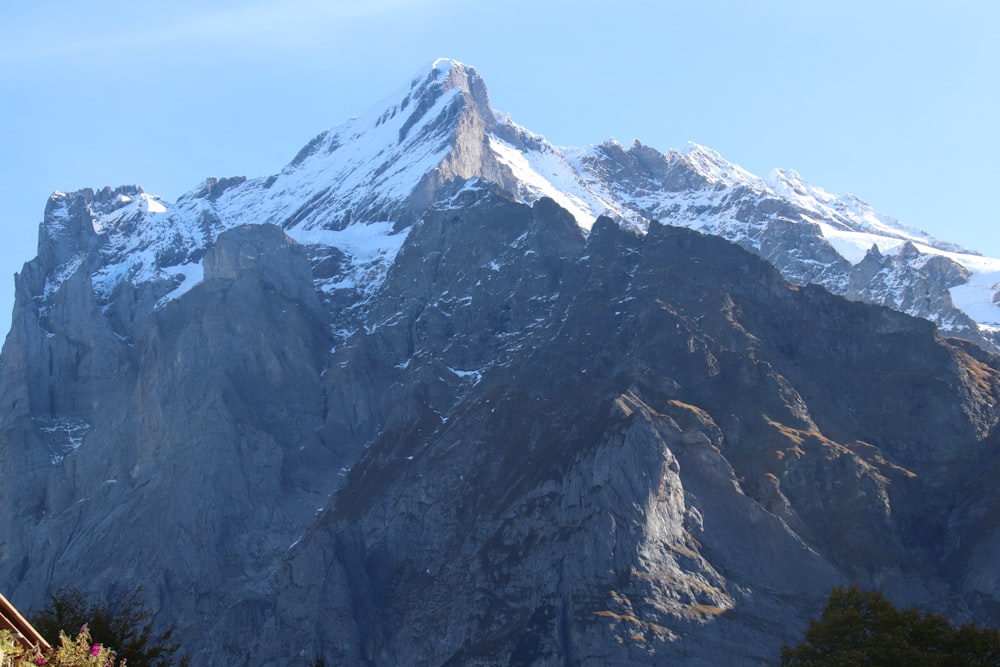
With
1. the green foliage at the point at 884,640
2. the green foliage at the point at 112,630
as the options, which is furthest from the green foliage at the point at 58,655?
the green foliage at the point at 884,640

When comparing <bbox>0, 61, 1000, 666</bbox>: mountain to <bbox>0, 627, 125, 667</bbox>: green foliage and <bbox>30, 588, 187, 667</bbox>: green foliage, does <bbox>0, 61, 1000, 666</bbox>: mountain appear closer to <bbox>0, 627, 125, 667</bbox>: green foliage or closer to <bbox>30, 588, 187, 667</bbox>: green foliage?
<bbox>30, 588, 187, 667</bbox>: green foliage

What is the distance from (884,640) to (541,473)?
90827 millimetres

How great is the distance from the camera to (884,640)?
196ft

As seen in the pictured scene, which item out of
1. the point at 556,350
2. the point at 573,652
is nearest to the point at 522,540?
the point at 573,652

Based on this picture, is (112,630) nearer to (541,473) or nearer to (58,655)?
(58,655)

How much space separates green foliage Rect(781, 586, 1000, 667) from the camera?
191ft

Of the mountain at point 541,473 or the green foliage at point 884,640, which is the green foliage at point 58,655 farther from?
the mountain at point 541,473

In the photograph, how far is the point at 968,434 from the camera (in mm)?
153125

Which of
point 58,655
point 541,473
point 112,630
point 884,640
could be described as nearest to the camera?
point 58,655

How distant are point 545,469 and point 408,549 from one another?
759 inches

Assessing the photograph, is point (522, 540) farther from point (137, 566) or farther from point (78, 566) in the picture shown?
point (78, 566)

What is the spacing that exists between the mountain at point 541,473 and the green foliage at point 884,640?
195ft

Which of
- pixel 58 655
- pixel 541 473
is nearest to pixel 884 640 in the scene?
pixel 58 655

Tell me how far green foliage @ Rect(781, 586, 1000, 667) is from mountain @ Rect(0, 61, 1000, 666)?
5957 cm
